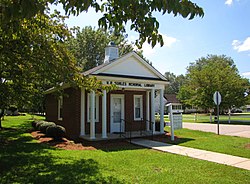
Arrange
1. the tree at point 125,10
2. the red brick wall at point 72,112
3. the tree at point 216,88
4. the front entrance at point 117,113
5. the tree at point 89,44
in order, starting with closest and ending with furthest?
the tree at point 125,10, the red brick wall at point 72,112, the front entrance at point 117,113, the tree at point 216,88, the tree at point 89,44

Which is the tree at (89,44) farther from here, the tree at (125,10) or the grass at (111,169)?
the tree at (125,10)

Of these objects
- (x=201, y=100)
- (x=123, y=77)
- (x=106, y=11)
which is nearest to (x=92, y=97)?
(x=123, y=77)

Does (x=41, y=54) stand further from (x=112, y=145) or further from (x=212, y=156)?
(x=212, y=156)

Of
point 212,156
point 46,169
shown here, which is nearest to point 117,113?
point 212,156

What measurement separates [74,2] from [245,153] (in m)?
9.89

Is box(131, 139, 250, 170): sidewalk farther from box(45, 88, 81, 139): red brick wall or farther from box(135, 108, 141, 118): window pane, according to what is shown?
box(135, 108, 141, 118): window pane

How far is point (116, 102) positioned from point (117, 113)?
0.77m

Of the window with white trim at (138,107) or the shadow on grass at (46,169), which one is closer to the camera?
the shadow on grass at (46,169)

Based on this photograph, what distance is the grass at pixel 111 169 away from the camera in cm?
648

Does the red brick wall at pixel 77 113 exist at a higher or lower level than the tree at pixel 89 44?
lower

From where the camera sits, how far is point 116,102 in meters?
16.4

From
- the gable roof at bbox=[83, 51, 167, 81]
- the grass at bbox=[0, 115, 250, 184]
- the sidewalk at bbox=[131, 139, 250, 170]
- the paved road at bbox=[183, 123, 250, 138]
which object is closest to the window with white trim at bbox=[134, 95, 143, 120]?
the gable roof at bbox=[83, 51, 167, 81]

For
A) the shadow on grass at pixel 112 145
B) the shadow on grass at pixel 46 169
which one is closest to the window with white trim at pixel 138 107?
the shadow on grass at pixel 112 145

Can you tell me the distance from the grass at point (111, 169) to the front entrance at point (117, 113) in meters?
5.87
